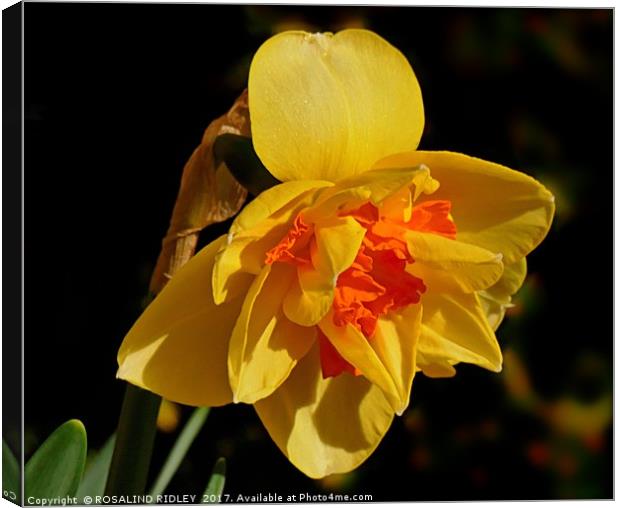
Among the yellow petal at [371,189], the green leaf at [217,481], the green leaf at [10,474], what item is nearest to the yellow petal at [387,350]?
the yellow petal at [371,189]

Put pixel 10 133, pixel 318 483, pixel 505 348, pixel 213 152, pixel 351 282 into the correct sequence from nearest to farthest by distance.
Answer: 1. pixel 351 282
2. pixel 213 152
3. pixel 10 133
4. pixel 318 483
5. pixel 505 348

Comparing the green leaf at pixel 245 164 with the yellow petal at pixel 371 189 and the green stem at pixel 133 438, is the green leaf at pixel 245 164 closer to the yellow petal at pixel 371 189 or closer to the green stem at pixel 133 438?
the yellow petal at pixel 371 189

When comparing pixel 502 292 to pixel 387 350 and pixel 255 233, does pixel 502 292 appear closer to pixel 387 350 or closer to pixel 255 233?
pixel 387 350

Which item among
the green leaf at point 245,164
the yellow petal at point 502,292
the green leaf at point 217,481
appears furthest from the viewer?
the green leaf at point 217,481

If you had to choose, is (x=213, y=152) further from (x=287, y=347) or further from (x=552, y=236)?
(x=552, y=236)

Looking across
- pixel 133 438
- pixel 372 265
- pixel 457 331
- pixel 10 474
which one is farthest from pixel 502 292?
pixel 10 474

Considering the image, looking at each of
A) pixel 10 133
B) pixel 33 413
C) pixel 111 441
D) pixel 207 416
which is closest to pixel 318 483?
pixel 207 416
